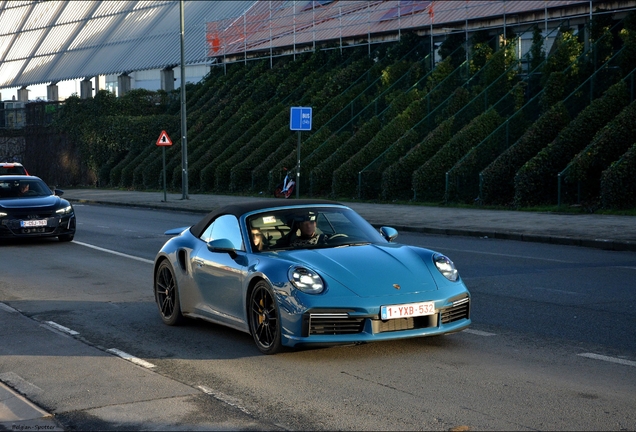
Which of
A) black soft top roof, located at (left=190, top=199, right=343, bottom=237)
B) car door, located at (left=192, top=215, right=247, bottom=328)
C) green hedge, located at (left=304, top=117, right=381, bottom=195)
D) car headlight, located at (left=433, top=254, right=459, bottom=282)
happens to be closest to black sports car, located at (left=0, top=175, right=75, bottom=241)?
black soft top roof, located at (left=190, top=199, right=343, bottom=237)

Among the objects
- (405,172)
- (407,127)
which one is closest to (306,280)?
(405,172)

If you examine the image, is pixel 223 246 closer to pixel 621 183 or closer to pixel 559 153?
pixel 621 183

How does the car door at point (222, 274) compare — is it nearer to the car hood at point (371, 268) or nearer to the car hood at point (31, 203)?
the car hood at point (371, 268)

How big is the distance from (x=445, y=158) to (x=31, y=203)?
50.8 ft

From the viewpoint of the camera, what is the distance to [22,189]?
2041 centimetres

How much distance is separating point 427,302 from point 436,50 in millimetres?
34066

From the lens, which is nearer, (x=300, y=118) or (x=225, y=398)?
(x=225, y=398)

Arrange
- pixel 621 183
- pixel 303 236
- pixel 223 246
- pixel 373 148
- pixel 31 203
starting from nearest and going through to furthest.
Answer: pixel 223 246
pixel 303 236
pixel 31 203
pixel 621 183
pixel 373 148

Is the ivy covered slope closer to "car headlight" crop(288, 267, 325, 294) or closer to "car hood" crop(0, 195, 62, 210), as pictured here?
"car hood" crop(0, 195, 62, 210)

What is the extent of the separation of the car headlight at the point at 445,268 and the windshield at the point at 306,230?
785 mm

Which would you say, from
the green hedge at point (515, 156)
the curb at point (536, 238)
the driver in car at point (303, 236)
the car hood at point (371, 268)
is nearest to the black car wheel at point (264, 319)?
the car hood at point (371, 268)

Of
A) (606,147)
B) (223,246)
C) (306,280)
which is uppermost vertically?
(606,147)

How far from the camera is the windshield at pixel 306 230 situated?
896 centimetres

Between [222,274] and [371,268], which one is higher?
[371,268]
